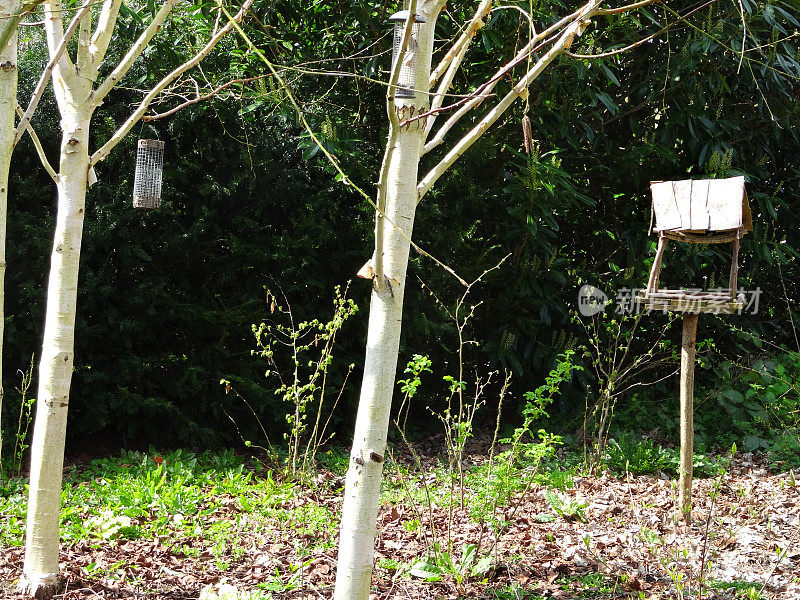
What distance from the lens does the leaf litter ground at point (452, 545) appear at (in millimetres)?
2852

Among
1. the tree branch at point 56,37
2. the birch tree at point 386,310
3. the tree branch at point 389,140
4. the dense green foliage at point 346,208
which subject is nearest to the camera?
the tree branch at point 389,140

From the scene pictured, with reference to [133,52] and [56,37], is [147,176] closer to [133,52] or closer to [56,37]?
[56,37]

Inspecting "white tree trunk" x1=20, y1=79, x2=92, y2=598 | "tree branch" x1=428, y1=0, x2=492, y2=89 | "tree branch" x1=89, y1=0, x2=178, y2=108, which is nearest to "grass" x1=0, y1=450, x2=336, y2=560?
"white tree trunk" x1=20, y1=79, x2=92, y2=598

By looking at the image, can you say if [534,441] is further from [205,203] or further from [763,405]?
[205,203]

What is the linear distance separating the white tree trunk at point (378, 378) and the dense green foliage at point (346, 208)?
7.51ft

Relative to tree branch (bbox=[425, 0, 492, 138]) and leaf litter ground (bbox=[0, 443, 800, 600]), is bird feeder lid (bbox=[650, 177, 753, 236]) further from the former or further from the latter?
tree branch (bbox=[425, 0, 492, 138])

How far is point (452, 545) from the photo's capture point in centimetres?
326

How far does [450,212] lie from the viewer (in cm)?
504

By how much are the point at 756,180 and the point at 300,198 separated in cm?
365

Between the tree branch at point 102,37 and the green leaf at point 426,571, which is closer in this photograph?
the tree branch at point 102,37

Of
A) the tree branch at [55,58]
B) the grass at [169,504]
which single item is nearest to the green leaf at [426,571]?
the grass at [169,504]

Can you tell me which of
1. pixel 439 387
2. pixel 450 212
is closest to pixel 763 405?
pixel 439 387

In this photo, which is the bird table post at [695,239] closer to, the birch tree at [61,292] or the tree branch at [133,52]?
the birch tree at [61,292]

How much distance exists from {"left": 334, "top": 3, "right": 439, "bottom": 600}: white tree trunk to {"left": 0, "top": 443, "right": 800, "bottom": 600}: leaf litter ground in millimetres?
695
